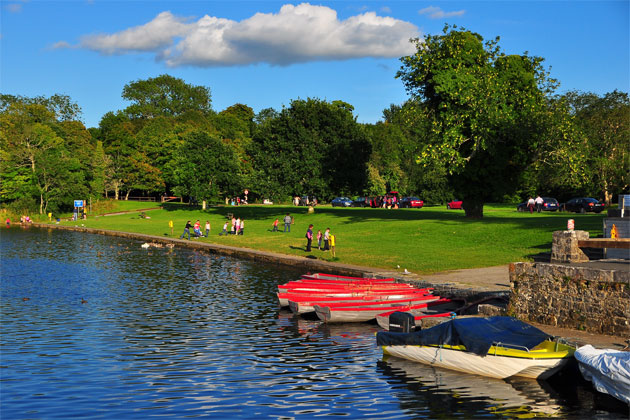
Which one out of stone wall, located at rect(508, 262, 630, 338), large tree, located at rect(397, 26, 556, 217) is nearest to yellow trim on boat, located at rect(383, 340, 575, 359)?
stone wall, located at rect(508, 262, 630, 338)

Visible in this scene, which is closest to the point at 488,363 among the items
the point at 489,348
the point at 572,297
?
the point at 489,348

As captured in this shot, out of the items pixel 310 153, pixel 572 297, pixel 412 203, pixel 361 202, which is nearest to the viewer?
pixel 572 297

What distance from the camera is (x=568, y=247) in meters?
25.6

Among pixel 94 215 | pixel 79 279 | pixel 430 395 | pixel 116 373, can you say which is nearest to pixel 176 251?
pixel 79 279

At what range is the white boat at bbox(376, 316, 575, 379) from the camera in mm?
18438

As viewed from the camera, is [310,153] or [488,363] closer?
[488,363]

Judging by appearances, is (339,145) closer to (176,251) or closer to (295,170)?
(295,170)

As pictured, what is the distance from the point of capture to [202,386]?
1828cm

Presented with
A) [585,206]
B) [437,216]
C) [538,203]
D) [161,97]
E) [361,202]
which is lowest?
[437,216]

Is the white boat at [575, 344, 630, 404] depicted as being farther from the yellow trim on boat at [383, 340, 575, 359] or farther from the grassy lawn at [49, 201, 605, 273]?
the grassy lawn at [49, 201, 605, 273]

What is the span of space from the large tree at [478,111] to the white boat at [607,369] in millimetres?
37652

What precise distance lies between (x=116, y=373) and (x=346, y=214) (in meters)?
56.8

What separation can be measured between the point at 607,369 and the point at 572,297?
5.34 m

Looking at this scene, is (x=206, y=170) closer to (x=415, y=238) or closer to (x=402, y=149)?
(x=402, y=149)
